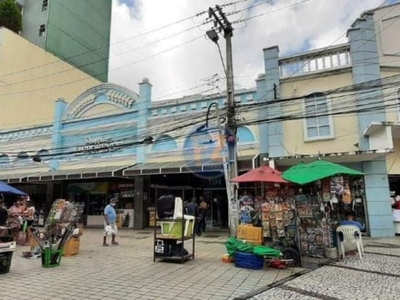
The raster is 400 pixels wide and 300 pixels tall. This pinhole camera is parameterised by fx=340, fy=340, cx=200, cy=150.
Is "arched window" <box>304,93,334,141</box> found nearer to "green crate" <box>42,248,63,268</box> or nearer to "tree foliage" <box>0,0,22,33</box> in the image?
"green crate" <box>42,248,63,268</box>

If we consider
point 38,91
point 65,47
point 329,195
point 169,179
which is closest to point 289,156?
point 329,195

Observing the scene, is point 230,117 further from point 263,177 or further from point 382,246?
point 382,246

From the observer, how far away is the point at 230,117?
10.8 metres

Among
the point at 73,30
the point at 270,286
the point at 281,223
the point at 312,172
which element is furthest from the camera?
the point at 73,30

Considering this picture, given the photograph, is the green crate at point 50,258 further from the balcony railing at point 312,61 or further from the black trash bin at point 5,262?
the balcony railing at point 312,61

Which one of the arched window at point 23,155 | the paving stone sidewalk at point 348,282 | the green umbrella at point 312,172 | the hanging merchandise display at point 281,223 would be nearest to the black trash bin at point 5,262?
the paving stone sidewalk at point 348,282

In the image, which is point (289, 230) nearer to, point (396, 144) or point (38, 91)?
point (396, 144)

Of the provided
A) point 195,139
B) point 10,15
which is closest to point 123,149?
point 195,139

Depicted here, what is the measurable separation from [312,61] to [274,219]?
8470 millimetres

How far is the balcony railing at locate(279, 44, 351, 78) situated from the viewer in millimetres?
14133

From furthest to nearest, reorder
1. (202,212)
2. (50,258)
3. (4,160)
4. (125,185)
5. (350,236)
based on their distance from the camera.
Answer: (4,160), (125,185), (202,212), (350,236), (50,258)

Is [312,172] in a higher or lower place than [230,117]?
lower

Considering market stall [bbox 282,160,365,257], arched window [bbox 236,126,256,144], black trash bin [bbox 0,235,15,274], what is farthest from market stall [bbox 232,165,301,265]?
arched window [bbox 236,126,256,144]

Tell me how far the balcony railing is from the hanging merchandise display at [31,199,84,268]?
1034 centimetres
